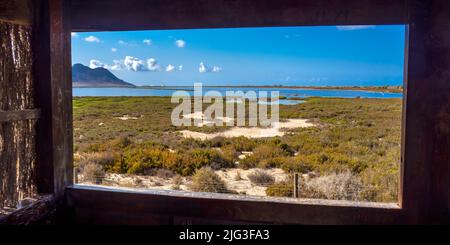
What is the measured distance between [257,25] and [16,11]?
1771mm

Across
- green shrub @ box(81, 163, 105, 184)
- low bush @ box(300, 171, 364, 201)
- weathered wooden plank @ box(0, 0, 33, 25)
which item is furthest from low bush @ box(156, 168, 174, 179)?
weathered wooden plank @ box(0, 0, 33, 25)

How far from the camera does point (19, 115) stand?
7.63ft

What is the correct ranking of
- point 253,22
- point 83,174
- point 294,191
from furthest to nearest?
point 83,174 < point 294,191 < point 253,22

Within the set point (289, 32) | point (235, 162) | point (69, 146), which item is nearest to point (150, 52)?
point (289, 32)

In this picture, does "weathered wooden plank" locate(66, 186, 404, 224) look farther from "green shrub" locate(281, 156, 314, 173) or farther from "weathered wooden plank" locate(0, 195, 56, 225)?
"green shrub" locate(281, 156, 314, 173)

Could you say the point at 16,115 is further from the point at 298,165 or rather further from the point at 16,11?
the point at 298,165

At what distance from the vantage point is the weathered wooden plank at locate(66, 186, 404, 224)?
224 cm

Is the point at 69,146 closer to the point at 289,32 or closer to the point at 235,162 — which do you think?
the point at 235,162

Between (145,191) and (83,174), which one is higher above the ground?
(145,191)

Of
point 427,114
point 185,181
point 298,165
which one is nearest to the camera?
point 427,114

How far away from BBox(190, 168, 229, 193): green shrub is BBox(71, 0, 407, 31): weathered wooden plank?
15.6ft

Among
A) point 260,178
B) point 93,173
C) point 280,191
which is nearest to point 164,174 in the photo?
point 93,173

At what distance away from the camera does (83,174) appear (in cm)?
761

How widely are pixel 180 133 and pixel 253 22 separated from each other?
35.9 ft
